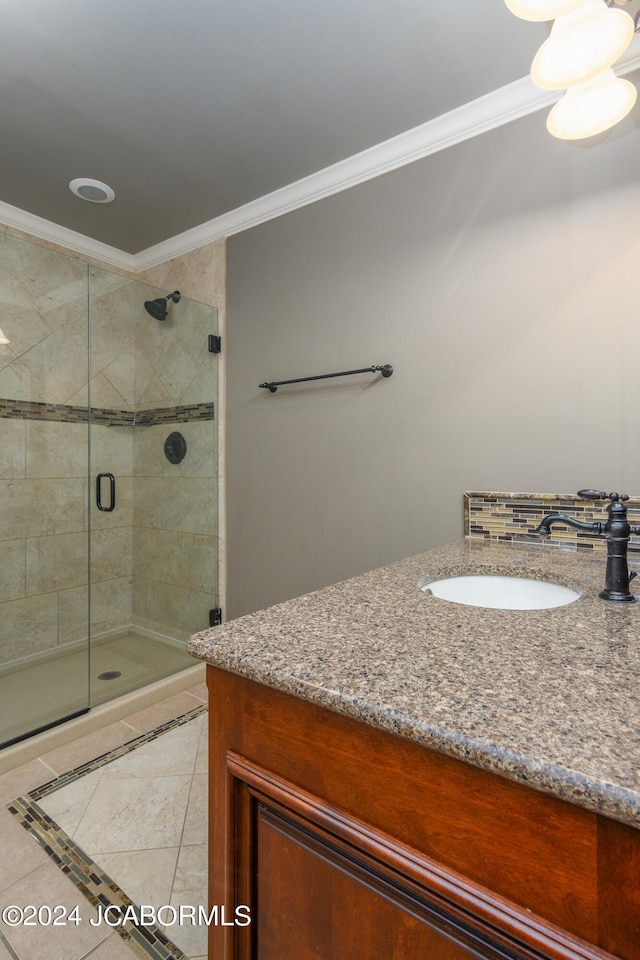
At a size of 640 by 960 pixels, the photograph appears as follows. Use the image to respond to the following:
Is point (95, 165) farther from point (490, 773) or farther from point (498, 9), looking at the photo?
point (490, 773)

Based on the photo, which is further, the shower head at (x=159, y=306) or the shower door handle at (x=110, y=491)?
the shower head at (x=159, y=306)

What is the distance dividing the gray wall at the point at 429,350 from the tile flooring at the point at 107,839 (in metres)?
0.82

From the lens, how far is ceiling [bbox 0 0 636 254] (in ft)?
4.55

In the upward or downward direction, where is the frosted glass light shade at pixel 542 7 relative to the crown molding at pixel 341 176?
downward

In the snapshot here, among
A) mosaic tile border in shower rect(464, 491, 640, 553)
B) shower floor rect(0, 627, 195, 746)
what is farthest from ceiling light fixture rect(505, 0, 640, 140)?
shower floor rect(0, 627, 195, 746)

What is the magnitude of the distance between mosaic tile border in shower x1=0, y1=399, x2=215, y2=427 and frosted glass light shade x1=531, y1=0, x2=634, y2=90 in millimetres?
1941

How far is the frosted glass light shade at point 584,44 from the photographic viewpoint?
0.95 metres

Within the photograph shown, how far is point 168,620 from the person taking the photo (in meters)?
2.70

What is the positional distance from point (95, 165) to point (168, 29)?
2.69 ft

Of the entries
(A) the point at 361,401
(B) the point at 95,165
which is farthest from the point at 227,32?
(A) the point at 361,401

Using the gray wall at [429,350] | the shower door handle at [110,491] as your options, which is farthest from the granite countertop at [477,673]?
the shower door handle at [110,491]

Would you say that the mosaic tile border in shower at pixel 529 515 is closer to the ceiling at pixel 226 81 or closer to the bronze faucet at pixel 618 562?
A: the bronze faucet at pixel 618 562

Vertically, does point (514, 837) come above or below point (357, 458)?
below

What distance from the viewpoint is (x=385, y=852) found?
547mm
